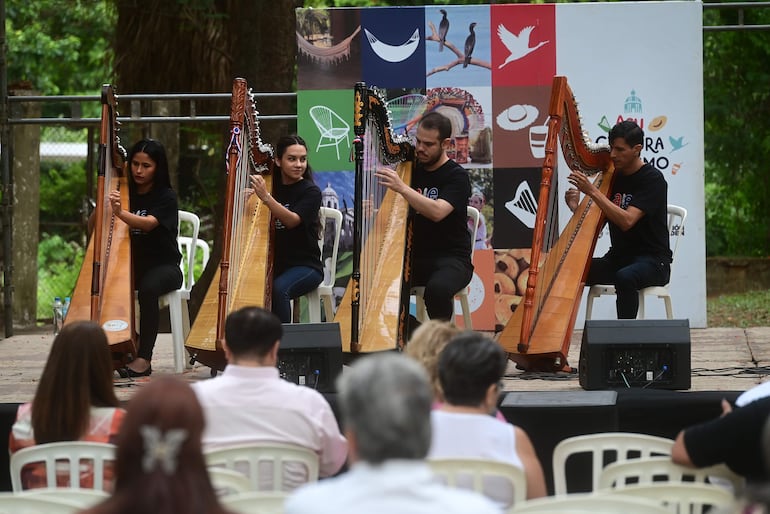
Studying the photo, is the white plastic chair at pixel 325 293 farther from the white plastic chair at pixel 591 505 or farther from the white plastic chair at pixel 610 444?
the white plastic chair at pixel 591 505

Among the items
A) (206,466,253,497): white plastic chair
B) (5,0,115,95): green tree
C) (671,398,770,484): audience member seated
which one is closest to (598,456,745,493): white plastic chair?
(671,398,770,484): audience member seated

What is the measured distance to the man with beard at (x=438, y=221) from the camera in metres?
5.35

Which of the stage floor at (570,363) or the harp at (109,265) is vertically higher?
the harp at (109,265)

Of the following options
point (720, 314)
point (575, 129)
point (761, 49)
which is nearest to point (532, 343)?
point (575, 129)

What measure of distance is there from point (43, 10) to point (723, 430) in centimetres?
1056

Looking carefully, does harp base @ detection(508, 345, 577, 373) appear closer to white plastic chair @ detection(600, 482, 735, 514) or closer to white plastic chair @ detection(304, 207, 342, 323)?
white plastic chair @ detection(304, 207, 342, 323)

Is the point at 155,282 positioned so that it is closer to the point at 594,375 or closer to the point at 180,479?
the point at 594,375

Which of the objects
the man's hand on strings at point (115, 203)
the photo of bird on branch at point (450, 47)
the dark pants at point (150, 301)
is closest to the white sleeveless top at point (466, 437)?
the man's hand on strings at point (115, 203)

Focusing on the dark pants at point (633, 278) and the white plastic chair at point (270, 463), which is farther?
the dark pants at point (633, 278)

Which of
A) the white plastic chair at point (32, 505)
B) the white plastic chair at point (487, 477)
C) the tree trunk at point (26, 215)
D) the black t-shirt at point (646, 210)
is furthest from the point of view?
the tree trunk at point (26, 215)

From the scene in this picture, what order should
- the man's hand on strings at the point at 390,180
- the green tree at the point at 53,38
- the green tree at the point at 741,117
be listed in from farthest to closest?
1. the green tree at the point at 53,38
2. the green tree at the point at 741,117
3. the man's hand on strings at the point at 390,180

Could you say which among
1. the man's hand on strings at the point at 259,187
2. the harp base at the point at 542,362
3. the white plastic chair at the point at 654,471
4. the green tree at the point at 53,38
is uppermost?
the green tree at the point at 53,38

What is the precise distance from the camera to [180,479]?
6.25 ft

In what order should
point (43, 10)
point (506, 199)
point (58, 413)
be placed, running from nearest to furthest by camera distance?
point (58, 413)
point (506, 199)
point (43, 10)
